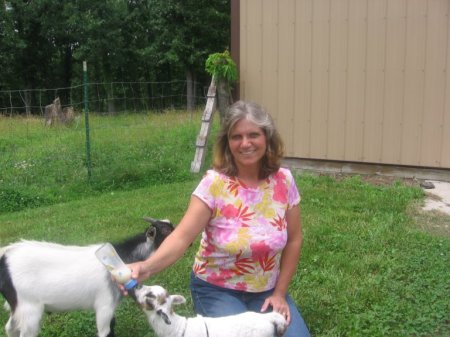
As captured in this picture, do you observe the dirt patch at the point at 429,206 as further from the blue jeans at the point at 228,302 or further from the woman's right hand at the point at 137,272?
the woman's right hand at the point at 137,272

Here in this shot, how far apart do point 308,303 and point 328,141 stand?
14.9 ft

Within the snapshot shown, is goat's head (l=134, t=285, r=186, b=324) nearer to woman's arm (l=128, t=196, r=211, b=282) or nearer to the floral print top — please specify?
woman's arm (l=128, t=196, r=211, b=282)

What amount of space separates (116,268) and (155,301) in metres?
0.23

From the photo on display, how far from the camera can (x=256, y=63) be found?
8.54 metres

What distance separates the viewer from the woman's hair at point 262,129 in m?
2.75

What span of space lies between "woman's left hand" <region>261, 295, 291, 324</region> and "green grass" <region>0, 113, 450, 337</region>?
2.94 feet

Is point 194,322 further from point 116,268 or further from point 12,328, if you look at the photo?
point 12,328

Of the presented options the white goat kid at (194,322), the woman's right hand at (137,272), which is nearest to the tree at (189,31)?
the white goat kid at (194,322)

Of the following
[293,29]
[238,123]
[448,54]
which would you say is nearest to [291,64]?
[293,29]

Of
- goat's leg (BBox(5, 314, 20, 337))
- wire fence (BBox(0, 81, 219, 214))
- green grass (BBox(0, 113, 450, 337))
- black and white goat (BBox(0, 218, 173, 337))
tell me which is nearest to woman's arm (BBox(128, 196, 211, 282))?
black and white goat (BBox(0, 218, 173, 337))

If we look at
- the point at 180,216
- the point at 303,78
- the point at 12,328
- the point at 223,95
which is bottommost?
the point at 180,216

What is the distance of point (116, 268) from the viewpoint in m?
2.30

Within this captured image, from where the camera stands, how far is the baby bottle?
2.28 metres

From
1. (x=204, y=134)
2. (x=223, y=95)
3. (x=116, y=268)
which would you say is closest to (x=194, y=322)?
(x=116, y=268)
